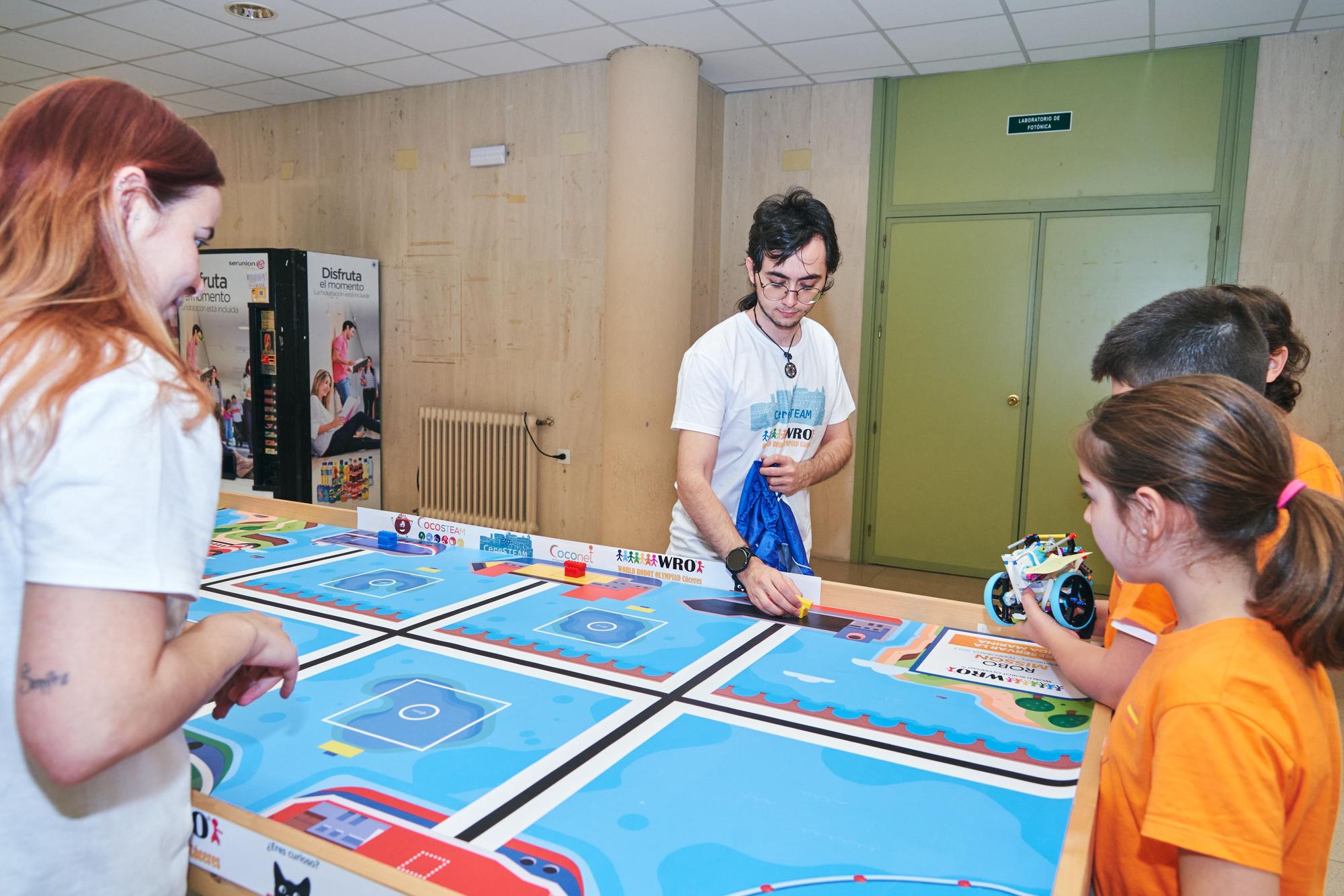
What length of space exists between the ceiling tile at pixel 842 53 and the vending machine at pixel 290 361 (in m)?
2.98

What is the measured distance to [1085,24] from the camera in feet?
13.5

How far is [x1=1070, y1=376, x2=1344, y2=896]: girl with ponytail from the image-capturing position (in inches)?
33.4

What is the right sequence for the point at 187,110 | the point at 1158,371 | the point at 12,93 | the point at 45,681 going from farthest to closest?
the point at 187,110 < the point at 12,93 < the point at 1158,371 < the point at 45,681

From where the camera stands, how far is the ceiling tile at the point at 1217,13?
3.85 m

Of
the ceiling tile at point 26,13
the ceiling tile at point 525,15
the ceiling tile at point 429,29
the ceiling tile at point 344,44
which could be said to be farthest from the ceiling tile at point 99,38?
the ceiling tile at point 525,15

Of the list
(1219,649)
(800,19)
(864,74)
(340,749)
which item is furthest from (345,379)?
(1219,649)

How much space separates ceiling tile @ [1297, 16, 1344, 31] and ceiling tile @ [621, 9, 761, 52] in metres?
2.50

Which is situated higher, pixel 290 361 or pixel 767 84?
pixel 767 84

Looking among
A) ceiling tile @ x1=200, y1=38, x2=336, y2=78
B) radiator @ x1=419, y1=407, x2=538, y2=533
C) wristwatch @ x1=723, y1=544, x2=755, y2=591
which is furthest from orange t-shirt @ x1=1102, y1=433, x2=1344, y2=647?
ceiling tile @ x1=200, y1=38, x2=336, y2=78

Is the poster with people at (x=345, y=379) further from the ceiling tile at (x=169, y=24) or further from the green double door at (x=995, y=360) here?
the green double door at (x=995, y=360)

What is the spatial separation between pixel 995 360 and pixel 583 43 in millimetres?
2820

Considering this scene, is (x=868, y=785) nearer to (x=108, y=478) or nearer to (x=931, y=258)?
(x=108, y=478)

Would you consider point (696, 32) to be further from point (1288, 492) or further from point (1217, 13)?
point (1288, 492)

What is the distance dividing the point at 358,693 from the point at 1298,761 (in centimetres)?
118
